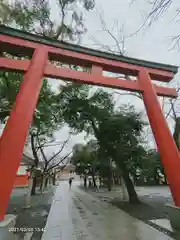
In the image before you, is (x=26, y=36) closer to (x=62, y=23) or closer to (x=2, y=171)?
(x=2, y=171)

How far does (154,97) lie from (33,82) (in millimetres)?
3042

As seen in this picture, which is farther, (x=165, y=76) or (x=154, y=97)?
(x=165, y=76)

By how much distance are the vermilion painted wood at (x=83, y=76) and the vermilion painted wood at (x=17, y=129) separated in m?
0.22

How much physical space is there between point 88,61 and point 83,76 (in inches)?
21.7

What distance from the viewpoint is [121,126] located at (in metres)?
Result: 12.3

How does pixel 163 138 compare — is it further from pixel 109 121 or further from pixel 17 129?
pixel 109 121

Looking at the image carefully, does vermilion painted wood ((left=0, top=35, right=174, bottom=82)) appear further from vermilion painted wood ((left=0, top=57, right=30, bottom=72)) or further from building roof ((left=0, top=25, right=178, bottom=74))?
vermilion painted wood ((left=0, top=57, right=30, bottom=72))

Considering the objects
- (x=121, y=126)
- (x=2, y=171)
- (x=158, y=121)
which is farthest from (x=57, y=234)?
(x=121, y=126)

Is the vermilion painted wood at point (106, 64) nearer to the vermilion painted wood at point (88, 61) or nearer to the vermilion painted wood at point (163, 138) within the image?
the vermilion painted wood at point (88, 61)

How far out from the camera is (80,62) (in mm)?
5523

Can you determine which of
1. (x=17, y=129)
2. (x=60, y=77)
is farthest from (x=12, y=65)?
(x=17, y=129)

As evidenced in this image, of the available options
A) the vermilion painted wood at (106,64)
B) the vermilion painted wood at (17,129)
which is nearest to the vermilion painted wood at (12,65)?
the vermilion painted wood at (17,129)

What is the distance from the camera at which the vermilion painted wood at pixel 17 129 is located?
352 centimetres

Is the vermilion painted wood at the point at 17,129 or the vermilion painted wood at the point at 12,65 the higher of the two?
the vermilion painted wood at the point at 12,65
